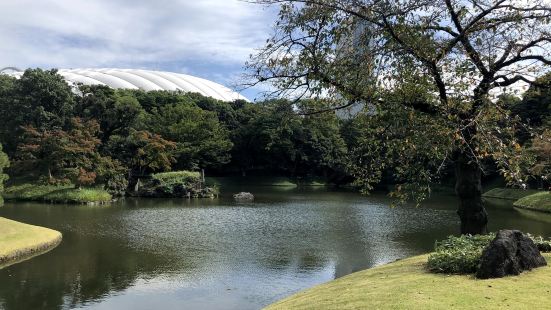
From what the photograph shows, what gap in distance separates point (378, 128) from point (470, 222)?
3492 mm

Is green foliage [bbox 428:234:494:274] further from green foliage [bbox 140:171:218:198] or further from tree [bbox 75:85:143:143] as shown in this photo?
tree [bbox 75:85:143:143]

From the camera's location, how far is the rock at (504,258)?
7.13 m

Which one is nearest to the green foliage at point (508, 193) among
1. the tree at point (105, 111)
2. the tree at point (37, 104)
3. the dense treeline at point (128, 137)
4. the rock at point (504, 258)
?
the dense treeline at point (128, 137)

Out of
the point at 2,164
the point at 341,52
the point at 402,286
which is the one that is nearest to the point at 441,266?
the point at 402,286

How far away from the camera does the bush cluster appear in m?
7.70

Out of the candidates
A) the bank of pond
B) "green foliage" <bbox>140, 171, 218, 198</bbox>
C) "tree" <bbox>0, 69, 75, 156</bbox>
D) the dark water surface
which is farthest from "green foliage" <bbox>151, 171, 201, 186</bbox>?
the bank of pond

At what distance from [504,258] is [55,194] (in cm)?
2966

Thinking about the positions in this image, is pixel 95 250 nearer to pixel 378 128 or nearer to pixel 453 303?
pixel 378 128

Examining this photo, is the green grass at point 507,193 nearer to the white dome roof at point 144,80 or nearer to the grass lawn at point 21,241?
the grass lawn at point 21,241

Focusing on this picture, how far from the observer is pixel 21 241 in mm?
14859

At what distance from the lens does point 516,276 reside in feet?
23.3

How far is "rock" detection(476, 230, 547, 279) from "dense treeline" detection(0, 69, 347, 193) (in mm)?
12732

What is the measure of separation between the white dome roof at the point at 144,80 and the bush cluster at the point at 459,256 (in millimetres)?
61633

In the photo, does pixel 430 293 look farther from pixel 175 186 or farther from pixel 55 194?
pixel 175 186
